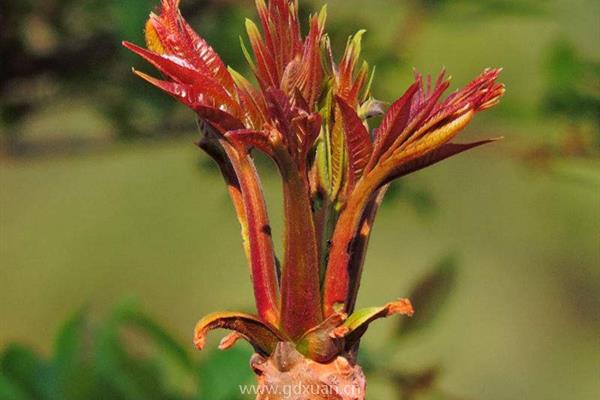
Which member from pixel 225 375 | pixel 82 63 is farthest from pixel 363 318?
pixel 82 63

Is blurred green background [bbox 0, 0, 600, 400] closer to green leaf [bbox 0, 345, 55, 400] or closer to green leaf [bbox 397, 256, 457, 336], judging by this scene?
green leaf [bbox 397, 256, 457, 336]

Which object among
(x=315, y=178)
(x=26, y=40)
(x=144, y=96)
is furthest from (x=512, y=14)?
(x=315, y=178)

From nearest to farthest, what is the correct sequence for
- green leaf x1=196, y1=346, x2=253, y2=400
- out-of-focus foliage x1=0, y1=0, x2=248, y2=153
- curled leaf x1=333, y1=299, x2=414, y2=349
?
curled leaf x1=333, y1=299, x2=414, y2=349 < green leaf x1=196, y1=346, x2=253, y2=400 < out-of-focus foliage x1=0, y1=0, x2=248, y2=153

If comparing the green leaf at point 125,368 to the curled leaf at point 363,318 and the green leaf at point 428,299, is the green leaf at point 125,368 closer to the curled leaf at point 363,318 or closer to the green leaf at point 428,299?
the green leaf at point 428,299

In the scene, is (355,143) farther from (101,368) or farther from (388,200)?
(388,200)

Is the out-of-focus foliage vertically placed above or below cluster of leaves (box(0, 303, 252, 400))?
above

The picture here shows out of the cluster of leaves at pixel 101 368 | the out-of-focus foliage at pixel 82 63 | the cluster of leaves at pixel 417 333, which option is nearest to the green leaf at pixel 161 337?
the cluster of leaves at pixel 101 368

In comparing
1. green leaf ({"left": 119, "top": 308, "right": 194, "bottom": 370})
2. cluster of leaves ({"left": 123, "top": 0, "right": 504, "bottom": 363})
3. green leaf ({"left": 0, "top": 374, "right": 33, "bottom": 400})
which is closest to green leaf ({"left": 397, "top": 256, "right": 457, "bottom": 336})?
green leaf ({"left": 119, "top": 308, "right": 194, "bottom": 370})
